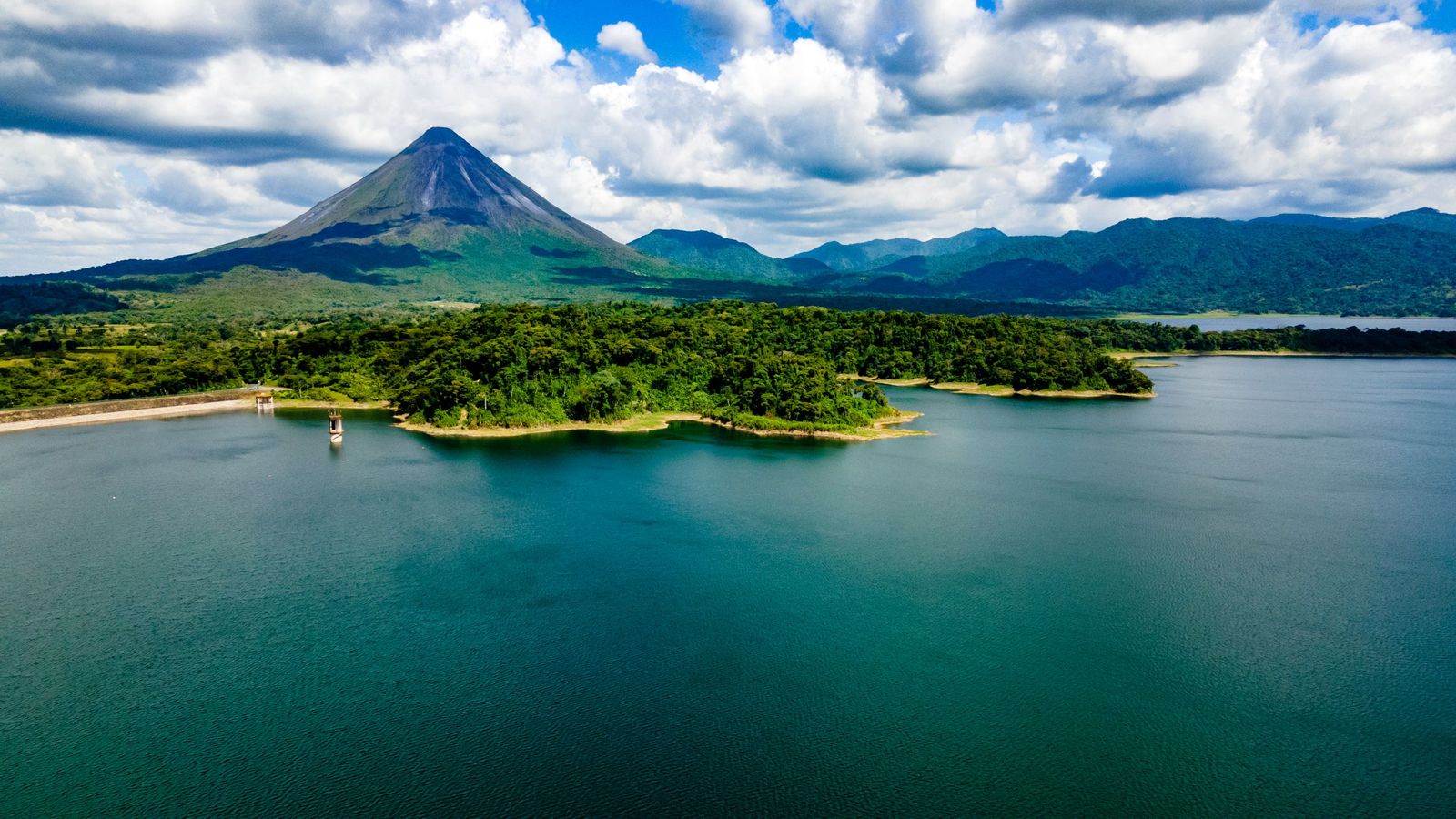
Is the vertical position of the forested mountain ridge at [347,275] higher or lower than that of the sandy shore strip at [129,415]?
higher

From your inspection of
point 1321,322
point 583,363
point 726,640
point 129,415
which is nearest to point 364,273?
point 129,415

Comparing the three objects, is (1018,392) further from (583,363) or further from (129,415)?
(129,415)

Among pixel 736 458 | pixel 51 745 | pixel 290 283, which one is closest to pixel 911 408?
pixel 736 458

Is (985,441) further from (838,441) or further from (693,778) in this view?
(693,778)

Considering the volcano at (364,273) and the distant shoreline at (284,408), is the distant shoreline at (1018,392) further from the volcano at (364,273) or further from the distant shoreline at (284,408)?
the volcano at (364,273)

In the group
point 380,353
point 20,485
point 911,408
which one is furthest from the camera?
point 380,353

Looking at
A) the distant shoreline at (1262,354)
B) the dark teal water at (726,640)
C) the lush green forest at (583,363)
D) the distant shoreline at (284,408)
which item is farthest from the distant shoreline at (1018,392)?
the distant shoreline at (1262,354)

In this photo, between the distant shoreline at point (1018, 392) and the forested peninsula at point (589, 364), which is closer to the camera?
the forested peninsula at point (589, 364)
